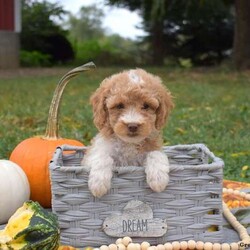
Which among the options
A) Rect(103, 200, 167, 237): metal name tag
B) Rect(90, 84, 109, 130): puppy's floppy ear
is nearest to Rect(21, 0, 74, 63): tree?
Rect(90, 84, 109, 130): puppy's floppy ear

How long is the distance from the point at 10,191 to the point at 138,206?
860 millimetres

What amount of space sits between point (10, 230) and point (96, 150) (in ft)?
Answer: 1.99

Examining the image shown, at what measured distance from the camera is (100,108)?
9.53 feet

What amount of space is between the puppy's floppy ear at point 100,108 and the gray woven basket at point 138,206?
29 cm

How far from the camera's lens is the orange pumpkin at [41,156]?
12.1 ft

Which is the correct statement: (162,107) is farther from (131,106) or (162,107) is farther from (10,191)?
(10,191)

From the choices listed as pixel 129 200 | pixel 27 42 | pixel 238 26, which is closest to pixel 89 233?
pixel 129 200

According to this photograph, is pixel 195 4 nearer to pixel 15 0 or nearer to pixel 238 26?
pixel 238 26

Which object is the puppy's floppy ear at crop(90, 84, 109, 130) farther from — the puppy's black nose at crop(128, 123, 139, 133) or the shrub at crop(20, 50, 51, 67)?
the shrub at crop(20, 50, 51, 67)

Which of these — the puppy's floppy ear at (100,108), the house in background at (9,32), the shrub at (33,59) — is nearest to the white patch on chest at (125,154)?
the puppy's floppy ear at (100,108)

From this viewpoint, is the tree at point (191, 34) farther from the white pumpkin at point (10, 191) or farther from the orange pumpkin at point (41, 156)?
the white pumpkin at point (10, 191)

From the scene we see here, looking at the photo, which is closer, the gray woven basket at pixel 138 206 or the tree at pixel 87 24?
the gray woven basket at pixel 138 206

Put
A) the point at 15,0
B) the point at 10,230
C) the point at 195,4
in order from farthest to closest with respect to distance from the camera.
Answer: the point at 195,4 < the point at 15,0 < the point at 10,230

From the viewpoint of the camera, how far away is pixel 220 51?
22.1 m
